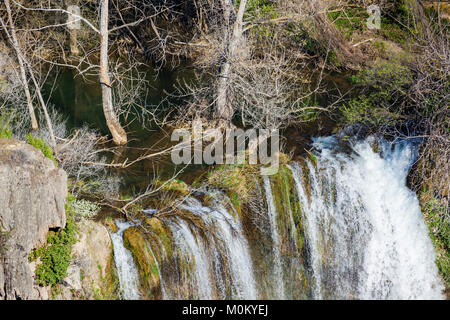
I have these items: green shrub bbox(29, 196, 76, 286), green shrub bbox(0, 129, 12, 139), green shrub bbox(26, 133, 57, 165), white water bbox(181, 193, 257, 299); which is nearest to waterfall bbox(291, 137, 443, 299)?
white water bbox(181, 193, 257, 299)

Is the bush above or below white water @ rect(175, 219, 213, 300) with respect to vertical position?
above

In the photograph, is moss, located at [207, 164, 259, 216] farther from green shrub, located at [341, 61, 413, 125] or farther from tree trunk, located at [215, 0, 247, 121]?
green shrub, located at [341, 61, 413, 125]

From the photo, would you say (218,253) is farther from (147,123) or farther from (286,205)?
(147,123)

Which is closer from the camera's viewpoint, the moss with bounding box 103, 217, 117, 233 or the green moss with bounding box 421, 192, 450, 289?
the moss with bounding box 103, 217, 117, 233

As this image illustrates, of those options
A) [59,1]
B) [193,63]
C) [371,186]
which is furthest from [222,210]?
[59,1]

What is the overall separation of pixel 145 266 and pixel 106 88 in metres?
4.55

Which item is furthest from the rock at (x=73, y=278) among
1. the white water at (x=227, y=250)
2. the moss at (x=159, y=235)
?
the white water at (x=227, y=250)

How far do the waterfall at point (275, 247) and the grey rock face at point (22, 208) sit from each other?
4.28m

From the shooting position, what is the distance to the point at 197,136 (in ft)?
40.4

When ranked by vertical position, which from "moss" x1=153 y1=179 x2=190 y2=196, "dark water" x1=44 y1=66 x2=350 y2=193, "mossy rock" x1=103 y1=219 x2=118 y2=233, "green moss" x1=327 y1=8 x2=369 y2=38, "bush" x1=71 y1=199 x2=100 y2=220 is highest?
"green moss" x1=327 y1=8 x2=369 y2=38

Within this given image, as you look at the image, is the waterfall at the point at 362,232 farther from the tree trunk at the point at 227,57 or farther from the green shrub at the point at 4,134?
the green shrub at the point at 4,134

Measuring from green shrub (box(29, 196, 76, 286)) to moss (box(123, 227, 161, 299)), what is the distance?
100cm

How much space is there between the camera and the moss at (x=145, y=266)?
851 cm

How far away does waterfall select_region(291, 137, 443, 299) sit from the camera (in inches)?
418
